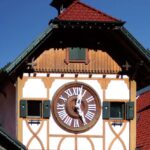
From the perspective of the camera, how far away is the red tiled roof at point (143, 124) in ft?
92.9

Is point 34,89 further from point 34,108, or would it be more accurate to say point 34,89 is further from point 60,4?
point 60,4

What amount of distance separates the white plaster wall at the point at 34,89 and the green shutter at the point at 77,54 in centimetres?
145

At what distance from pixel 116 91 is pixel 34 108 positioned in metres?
2.99

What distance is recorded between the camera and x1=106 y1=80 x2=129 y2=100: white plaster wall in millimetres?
24344

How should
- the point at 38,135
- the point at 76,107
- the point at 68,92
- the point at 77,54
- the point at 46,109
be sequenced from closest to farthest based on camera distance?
1. the point at 38,135
2. the point at 46,109
3. the point at 76,107
4. the point at 68,92
5. the point at 77,54

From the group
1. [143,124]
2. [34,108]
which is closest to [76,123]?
[34,108]

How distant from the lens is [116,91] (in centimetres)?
2439

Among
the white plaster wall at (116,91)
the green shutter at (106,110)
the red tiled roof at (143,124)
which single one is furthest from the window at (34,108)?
the red tiled roof at (143,124)

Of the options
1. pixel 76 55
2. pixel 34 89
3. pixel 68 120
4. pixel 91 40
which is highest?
pixel 91 40

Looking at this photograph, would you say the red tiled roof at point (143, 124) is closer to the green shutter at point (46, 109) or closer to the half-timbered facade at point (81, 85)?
the half-timbered facade at point (81, 85)

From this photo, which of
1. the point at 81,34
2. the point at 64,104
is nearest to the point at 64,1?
the point at 81,34

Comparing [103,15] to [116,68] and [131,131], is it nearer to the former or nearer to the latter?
[116,68]

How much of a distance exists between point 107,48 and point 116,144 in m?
3.47

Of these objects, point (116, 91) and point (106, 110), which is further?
point (116, 91)
